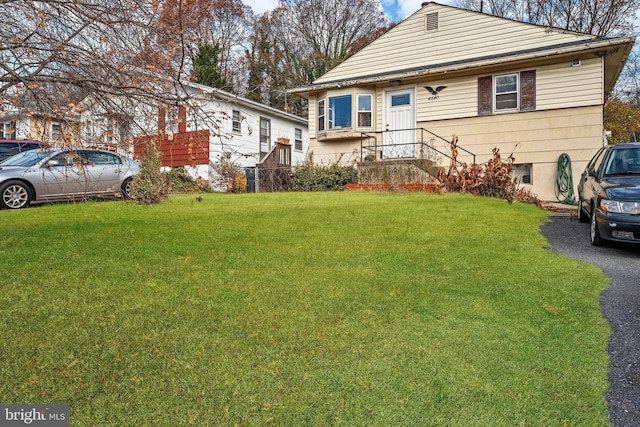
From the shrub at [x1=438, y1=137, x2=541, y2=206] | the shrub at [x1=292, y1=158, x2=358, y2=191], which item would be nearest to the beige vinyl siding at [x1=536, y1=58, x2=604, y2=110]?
the shrub at [x1=438, y1=137, x2=541, y2=206]

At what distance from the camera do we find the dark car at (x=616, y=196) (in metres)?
5.71

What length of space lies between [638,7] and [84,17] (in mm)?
30794

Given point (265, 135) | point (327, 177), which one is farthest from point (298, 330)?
point (265, 135)

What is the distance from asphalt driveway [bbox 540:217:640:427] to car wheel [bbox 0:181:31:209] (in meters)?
10.8

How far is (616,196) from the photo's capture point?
5891mm

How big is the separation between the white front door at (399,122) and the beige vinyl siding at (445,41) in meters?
1.15

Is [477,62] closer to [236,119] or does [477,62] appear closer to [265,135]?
[236,119]

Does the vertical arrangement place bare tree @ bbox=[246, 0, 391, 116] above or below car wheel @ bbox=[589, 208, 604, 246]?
above

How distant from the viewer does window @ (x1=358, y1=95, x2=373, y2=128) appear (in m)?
16.3

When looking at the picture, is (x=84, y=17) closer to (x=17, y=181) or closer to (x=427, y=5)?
(x=17, y=181)

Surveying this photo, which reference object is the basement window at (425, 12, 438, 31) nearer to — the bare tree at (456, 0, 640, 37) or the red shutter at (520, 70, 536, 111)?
the red shutter at (520, 70, 536, 111)

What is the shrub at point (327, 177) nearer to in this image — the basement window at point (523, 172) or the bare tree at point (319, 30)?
the basement window at point (523, 172)

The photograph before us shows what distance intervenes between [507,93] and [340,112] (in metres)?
6.14

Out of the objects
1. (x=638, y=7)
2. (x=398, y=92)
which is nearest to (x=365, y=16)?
(x=638, y=7)
